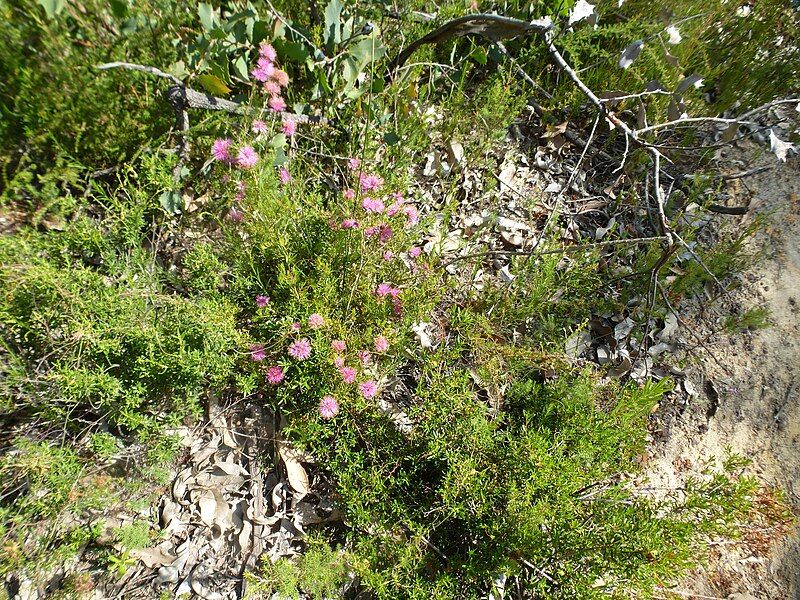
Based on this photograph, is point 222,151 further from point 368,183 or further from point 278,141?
point 368,183

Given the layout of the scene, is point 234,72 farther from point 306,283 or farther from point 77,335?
point 77,335

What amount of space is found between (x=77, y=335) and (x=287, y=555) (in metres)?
1.25

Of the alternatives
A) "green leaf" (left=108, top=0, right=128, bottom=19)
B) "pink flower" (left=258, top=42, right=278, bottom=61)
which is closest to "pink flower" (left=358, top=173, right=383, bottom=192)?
"pink flower" (left=258, top=42, right=278, bottom=61)

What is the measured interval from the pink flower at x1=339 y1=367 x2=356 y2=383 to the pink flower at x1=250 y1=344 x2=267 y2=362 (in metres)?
0.33

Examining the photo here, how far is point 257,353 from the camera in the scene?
7.23 ft

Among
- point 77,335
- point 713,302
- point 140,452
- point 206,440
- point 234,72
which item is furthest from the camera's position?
point 713,302

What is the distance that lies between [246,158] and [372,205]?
574 millimetres

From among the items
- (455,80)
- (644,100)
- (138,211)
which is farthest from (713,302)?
(138,211)

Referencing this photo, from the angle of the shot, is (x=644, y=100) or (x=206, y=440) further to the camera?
(x=644, y=100)

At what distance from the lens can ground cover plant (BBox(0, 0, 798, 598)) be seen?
200cm

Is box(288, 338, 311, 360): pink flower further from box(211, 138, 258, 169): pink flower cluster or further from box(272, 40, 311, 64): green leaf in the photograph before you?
box(272, 40, 311, 64): green leaf

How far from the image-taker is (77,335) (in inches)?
75.2

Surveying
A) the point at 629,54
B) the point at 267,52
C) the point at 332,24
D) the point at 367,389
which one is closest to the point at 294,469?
the point at 367,389

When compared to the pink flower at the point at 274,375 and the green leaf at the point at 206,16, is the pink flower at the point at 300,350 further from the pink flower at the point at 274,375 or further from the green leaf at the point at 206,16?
the green leaf at the point at 206,16
